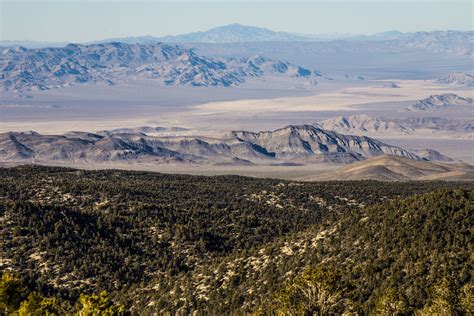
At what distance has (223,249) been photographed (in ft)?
235

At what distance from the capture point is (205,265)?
216 feet

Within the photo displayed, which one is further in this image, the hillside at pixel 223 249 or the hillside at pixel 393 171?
the hillside at pixel 393 171

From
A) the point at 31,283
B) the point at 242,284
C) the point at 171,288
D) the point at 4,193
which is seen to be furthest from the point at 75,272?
the point at 4,193

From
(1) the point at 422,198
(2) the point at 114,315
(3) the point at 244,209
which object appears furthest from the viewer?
(3) the point at 244,209

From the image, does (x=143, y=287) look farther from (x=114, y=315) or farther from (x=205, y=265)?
(x=114, y=315)

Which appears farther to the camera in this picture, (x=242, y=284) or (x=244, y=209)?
(x=244, y=209)

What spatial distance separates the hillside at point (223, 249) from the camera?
165ft

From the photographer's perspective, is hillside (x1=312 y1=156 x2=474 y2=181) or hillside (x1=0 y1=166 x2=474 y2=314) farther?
hillside (x1=312 y1=156 x2=474 y2=181)

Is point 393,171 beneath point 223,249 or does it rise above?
beneath

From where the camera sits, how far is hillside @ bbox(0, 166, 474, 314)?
5034cm

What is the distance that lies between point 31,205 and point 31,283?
13.9 meters

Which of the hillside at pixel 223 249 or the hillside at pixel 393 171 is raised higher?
the hillside at pixel 223 249

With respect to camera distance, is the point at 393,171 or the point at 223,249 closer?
the point at 223,249

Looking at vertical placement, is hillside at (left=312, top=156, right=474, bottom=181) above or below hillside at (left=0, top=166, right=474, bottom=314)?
below
